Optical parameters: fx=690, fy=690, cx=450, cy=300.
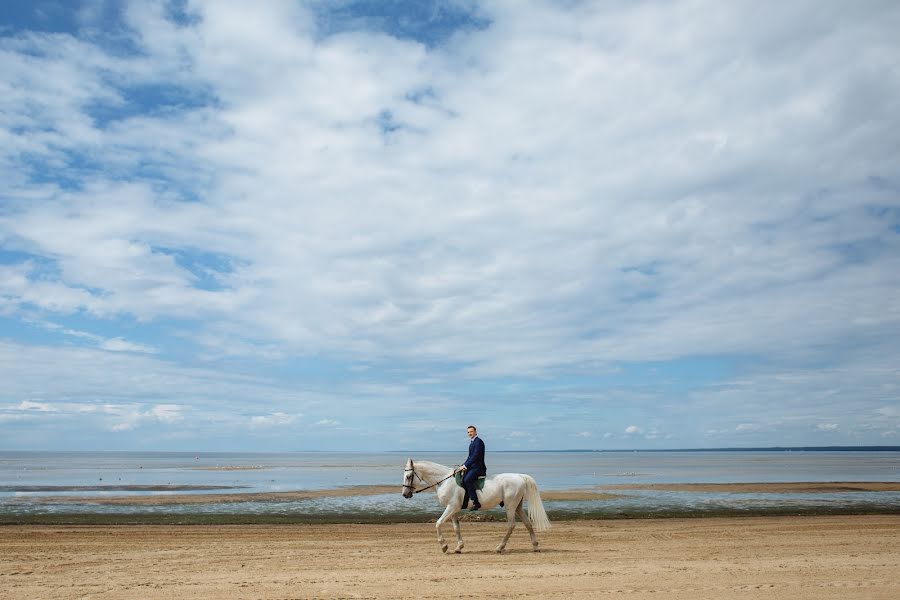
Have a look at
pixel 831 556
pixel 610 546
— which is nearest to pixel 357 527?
pixel 610 546

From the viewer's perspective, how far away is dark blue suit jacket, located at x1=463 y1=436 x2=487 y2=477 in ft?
49.9

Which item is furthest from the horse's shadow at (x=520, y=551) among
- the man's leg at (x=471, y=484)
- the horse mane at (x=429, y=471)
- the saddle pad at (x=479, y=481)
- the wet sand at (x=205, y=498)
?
the wet sand at (x=205, y=498)

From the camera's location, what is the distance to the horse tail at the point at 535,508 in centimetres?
1559

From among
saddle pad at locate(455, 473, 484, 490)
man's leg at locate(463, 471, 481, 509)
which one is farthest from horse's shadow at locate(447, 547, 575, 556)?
saddle pad at locate(455, 473, 484, 490)

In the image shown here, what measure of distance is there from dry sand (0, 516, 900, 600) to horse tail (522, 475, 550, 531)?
A: 1.95ft

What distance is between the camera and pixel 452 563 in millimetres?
13688

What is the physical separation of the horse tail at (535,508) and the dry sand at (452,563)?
593 millimetres

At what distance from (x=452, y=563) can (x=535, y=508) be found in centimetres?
282

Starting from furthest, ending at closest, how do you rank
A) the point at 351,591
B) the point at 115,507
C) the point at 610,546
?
the point at 115,507 < the point at 610,546 < the point at 351,591

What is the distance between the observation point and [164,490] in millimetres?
43250

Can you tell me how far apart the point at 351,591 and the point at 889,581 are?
8.83 meters

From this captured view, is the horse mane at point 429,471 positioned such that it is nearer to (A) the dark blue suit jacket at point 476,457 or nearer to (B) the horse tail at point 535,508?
(A) the dark blue suit jacket at point 476,457

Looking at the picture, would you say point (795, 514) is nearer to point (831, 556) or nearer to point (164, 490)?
point (831, 556)

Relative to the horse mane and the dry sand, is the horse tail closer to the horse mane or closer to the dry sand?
the dry sand
